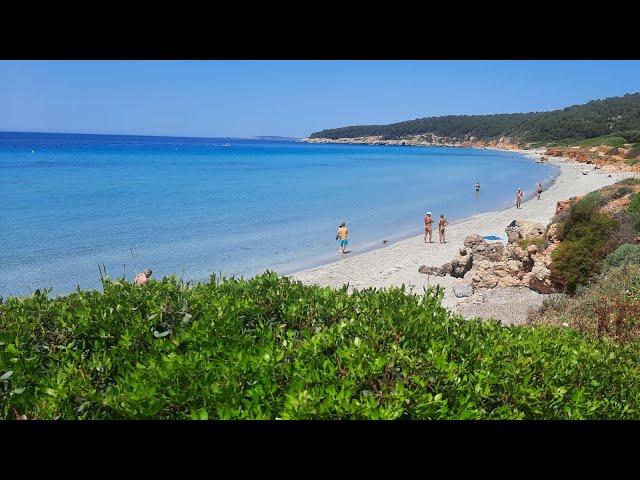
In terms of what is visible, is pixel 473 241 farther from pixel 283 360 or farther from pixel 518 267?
pixel 283 360

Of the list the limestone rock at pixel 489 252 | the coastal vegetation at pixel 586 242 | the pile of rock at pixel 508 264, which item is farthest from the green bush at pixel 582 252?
the limestone rock at pixel 489 252

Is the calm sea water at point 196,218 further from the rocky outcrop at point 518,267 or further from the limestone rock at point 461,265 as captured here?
the rocky outcrop at point 518,267

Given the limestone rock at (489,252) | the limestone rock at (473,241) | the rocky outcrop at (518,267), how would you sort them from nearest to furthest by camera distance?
the rocky outcrop at (518,267)
the limestone rock at (489,252)
the limestone rock at (473,241)

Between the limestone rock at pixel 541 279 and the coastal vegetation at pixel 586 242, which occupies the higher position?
the coastal vegetation at pixel 586 242


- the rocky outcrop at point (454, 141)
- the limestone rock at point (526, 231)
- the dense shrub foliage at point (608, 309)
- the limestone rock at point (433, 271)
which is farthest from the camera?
the rocky outcrop at point (454, 141)

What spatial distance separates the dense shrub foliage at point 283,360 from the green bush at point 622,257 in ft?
22.5

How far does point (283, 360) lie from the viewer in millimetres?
3334

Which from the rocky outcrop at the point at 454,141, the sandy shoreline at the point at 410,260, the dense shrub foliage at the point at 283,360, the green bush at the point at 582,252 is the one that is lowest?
the sandy shoreline at the point at 410,260

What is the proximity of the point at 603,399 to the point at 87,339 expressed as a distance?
3.74 m

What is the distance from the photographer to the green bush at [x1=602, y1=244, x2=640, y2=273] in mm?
10383

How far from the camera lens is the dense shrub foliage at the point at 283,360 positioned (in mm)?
2787
